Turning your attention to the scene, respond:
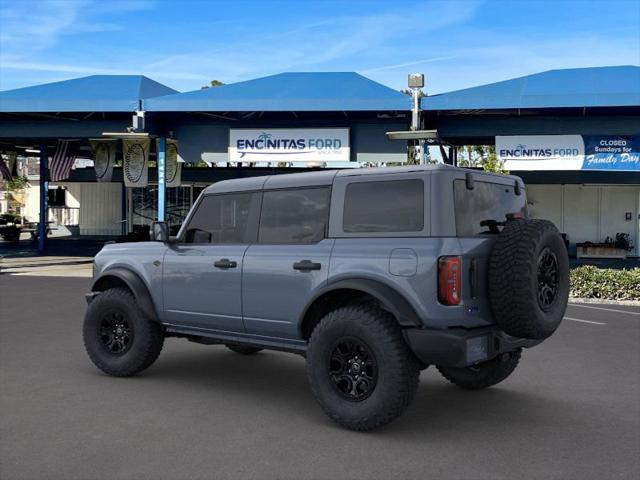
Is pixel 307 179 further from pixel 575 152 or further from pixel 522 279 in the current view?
pixel 575 152

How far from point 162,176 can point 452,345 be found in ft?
62.0

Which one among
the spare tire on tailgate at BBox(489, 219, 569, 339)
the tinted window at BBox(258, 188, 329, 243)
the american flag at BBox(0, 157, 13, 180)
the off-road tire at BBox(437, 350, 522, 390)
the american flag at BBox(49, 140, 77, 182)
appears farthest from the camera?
the american flag at BBox(0, 157, 13, 180)

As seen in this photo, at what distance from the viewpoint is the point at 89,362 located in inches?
296

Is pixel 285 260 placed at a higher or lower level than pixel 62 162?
lower

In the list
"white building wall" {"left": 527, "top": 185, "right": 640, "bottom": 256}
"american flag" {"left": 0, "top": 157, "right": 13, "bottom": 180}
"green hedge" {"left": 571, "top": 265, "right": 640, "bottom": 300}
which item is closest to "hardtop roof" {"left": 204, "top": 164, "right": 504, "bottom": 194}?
"green hedge" {"left": 571, "top": 265, "right": 640, "bottom": 300}

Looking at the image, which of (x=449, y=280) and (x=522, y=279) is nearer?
(x=449, y=280)

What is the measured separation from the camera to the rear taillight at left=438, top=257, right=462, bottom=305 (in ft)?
15.5

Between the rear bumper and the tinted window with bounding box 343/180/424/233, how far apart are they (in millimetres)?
812

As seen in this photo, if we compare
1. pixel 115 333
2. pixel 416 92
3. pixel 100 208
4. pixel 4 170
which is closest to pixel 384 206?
pixel 115 333

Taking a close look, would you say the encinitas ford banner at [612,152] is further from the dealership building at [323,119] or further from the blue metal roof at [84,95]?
the blue metal roof at [84,95]

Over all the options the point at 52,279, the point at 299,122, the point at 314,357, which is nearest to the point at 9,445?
the point at 314,357

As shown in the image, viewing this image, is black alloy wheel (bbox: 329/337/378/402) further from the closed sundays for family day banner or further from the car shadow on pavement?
the closed sundays for family day banner

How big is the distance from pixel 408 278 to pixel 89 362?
442 centimetres

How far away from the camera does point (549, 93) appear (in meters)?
19.2
